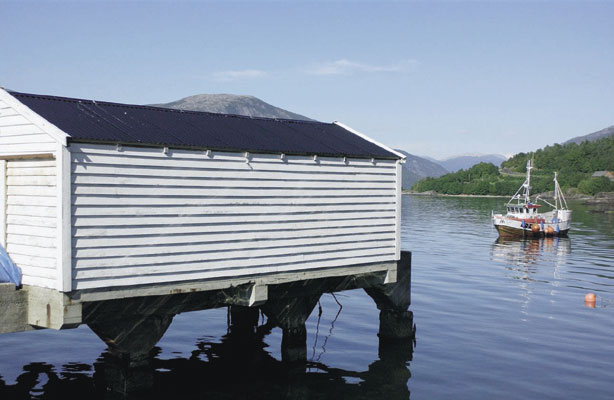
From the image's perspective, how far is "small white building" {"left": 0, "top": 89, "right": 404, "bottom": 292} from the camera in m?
14.1

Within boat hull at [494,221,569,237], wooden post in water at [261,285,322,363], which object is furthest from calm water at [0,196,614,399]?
boat hull at [494,221,569,237]

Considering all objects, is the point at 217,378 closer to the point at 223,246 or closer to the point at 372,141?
the point at 223,246

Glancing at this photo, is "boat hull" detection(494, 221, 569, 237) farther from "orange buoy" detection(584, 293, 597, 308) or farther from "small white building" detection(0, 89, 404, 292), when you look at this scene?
"small white building" detection(0, 89, 404, 292)

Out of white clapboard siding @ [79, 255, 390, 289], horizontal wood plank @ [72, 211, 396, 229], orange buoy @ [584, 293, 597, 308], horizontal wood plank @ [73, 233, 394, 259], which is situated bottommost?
orange buoy @ [584, 293, 597, 308]

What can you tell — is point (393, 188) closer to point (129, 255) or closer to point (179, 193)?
point (179, 193)

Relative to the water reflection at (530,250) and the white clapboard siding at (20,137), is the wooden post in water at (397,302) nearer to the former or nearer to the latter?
the white clapboard siding at (20,137)

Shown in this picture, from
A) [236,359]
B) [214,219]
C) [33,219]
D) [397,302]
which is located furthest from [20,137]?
[397,302]

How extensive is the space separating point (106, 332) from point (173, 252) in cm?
234

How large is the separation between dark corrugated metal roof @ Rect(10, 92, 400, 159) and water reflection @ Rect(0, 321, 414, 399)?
5.39m

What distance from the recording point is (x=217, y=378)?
1948 centimetres

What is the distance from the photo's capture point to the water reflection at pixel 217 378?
1638cm

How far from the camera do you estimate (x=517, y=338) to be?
1016 inches

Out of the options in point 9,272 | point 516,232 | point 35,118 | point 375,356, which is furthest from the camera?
point 516,232

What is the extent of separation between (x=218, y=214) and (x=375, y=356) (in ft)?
29.4
